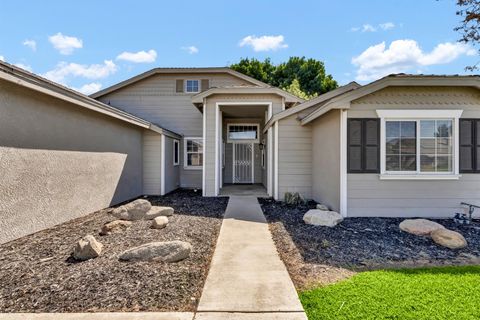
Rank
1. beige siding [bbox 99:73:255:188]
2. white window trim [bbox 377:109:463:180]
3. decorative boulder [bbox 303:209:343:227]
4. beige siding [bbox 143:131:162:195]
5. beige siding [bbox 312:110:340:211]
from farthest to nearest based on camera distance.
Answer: beige siding [bbox 99:73:255:188] → beige siding [bbox 143:131:162:195] → beige siding [bbox 312:110:340:211] → white window trim [bbox 377:109:463:180] → decorative boulder [bbox 303:209:343:227]

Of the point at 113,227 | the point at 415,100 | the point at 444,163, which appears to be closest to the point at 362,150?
the point at 415,100

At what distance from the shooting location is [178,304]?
3.04 meters

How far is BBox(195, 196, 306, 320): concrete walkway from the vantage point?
2902mm

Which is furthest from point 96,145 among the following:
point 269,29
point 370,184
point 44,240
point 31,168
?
point 269,29

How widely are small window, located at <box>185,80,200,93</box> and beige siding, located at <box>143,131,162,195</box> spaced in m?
3.94

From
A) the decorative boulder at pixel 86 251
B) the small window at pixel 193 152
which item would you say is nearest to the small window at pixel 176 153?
the small window at pixel 193 152

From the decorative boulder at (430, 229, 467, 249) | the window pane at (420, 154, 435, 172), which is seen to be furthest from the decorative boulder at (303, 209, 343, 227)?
the window pane at (420, 154, 435, 172)

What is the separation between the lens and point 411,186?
22.9 ft

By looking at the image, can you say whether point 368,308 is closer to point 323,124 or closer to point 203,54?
point 323,124

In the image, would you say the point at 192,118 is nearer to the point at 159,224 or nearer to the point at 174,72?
the point at 174,72

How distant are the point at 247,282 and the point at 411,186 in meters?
5.51

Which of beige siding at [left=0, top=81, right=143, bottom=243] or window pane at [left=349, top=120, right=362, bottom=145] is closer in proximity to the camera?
beige siding at [left=0, top=81, right=143, bottom=243]

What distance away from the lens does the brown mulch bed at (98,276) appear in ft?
10.0

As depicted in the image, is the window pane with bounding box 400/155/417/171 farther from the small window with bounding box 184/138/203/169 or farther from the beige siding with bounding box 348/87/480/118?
the small window with bounding box 184/138/203/169
